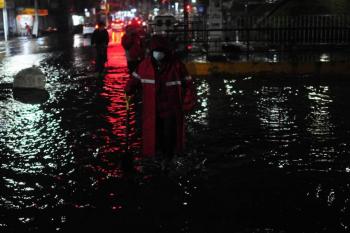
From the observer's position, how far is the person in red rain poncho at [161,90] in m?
6.98

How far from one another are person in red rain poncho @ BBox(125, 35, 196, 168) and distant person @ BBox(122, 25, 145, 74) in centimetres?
767

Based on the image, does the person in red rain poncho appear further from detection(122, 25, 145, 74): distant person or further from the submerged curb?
the submerged curb

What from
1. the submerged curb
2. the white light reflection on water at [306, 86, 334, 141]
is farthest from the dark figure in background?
the white light reflection on water at [306, 86, 334, 141]

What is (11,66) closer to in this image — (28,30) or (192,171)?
(192,171)

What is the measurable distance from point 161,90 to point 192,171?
1202 mm

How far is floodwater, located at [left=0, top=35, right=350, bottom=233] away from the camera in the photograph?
230 inches

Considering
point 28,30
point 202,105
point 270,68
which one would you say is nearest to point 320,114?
point 202,105

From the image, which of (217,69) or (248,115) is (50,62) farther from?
(248,115)

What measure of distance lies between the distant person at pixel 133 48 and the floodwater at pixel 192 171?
6.52ft

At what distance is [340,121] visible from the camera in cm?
1054

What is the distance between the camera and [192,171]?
24.5 feet

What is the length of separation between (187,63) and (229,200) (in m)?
12.8

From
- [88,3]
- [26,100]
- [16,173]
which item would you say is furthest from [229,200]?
[88,3]

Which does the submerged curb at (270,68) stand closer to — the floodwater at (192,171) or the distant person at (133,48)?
the distant person at (133,48)
